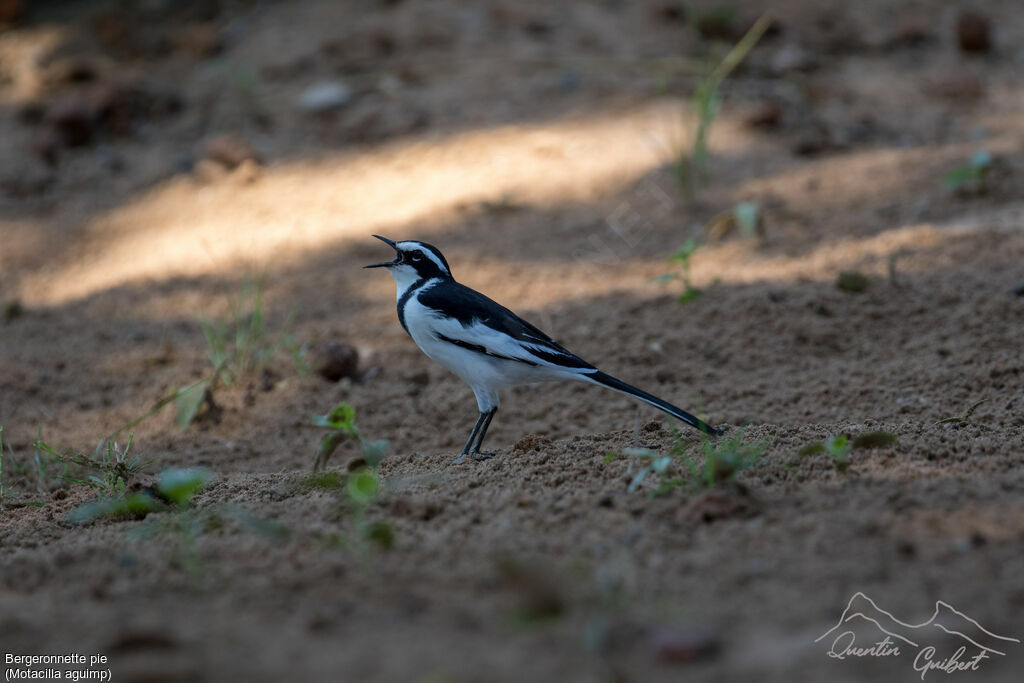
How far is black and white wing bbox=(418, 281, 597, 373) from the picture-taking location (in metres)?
3.91

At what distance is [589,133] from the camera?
7.21 meters

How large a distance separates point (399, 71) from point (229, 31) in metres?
1.98

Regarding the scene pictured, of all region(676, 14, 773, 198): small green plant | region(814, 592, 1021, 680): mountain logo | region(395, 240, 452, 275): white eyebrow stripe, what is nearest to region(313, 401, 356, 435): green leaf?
region(395, 240, 452, 275): white eyebrow stripe

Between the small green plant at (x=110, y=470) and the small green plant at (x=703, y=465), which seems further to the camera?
the small green plant at (x=110, y=470)

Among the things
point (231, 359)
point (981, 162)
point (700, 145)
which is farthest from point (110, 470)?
point (981, 162)

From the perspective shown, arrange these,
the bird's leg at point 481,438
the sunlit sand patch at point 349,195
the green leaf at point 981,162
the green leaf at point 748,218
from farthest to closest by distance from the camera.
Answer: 1. the sunlit sand patch at point 349,195
2. the green leaf at point 748,218
3. the green leaf at point 981,162
4. the bird's leg at point 481,438

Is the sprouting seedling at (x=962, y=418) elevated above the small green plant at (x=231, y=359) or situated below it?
above

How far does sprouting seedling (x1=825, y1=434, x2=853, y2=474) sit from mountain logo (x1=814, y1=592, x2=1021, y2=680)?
0.80 m

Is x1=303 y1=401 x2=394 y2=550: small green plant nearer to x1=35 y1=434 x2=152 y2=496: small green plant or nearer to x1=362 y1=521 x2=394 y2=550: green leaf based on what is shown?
x1=362 y1=521 x2=394 y2=550: green leaf

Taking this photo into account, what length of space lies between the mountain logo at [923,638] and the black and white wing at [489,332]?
1852 mm

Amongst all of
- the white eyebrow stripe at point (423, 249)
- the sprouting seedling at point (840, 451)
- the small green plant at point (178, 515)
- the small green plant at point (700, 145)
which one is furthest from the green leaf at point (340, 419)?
the small green plant at point (700, 145)

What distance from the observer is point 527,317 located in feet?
17.4

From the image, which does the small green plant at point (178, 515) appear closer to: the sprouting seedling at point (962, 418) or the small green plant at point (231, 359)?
the small green plant at point (231, 359)

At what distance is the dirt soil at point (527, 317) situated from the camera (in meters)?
2.27
